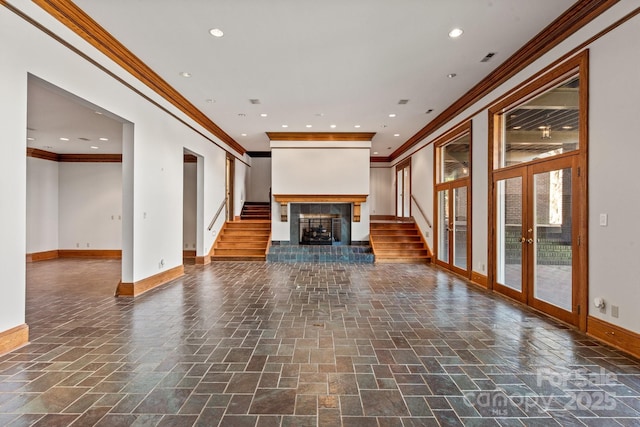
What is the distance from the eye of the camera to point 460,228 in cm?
618

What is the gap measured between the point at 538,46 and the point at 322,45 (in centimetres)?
268

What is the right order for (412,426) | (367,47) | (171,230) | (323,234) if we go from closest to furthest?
(412,426)
(367,47)
(171,230)
(323,234)

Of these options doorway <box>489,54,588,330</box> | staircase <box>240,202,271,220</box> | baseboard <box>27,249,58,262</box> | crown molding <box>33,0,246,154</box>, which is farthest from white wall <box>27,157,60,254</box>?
doorway <box>489,54,588,330</box>

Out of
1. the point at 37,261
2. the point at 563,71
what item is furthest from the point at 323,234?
the point at 37,261

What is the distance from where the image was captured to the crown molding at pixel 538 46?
3.05m

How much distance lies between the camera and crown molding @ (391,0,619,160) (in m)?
3.05

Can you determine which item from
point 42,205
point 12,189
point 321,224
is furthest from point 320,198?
point 42,205

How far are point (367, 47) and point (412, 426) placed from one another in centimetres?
405

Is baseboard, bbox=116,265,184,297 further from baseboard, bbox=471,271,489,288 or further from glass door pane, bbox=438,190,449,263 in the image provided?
glass door pane, bbox=438,190,449,263

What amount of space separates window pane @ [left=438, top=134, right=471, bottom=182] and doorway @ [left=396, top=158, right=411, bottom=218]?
A: 246 centimetres

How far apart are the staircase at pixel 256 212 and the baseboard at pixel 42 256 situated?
5.43 metres

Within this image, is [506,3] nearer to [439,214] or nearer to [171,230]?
[439,214]

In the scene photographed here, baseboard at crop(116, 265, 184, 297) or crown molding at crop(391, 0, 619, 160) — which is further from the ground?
crown molding at crop(391, 0, 619, 160)

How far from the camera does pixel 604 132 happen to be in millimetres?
2998
